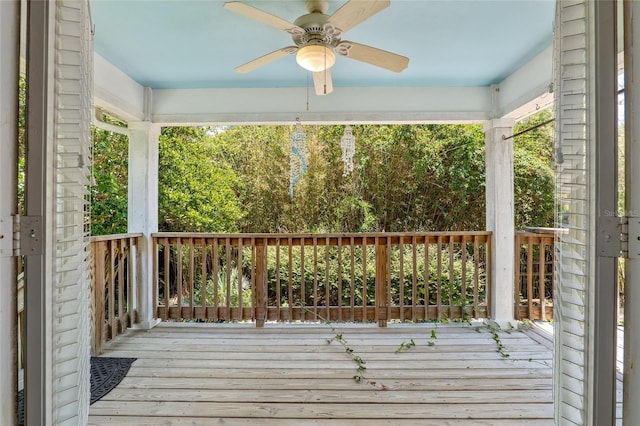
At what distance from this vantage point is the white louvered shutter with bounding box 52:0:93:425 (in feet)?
3.35

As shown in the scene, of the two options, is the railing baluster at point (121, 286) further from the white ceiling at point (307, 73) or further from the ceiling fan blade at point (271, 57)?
the ceiling fan blade at point (271, 57)

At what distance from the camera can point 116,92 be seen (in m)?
→ 3.01

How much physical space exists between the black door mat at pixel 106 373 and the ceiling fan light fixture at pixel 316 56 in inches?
93.3

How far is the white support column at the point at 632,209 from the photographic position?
93 cm

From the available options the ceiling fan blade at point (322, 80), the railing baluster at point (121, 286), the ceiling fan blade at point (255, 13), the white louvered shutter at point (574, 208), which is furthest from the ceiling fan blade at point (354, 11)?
the railing baluster at point (121, 286)

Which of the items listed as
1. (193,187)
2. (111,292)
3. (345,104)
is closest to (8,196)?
Answer: (111,292)

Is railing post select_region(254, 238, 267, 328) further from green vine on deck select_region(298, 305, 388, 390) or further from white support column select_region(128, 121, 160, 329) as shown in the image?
white support column select_region(128, 121, 160, 329)

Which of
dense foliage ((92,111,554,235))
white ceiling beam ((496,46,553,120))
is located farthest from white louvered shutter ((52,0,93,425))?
dense foliage ((92,111,554,235))

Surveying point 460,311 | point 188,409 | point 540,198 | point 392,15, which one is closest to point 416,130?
point 540,198

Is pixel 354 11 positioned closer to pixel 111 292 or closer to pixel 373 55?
pixel 373 55

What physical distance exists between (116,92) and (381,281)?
122 inches

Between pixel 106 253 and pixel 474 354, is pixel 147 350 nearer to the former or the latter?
pixel 106 253

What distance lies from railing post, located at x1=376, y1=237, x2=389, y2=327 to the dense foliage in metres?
2.83

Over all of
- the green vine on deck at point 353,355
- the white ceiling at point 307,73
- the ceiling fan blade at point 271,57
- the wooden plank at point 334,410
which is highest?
the white ceiling at point 307,73
